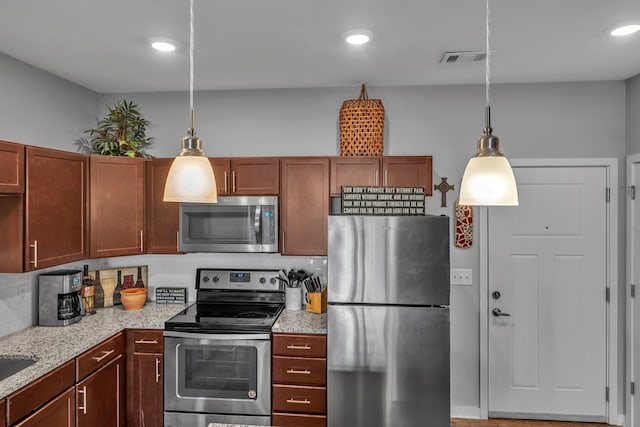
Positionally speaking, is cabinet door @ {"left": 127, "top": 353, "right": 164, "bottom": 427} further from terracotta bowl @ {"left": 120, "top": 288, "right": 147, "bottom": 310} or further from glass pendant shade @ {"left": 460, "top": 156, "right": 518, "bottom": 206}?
glass pendant shade @ {"left": 460, "top": 156, "right": 518, "bottom": 206}

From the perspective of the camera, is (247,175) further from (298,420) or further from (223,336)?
(298,420)

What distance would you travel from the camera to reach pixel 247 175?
126 inches

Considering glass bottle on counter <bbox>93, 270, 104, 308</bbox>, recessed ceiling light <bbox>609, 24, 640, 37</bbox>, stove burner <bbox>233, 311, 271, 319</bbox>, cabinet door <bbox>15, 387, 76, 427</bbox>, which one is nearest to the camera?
cabinet door <bbox>15, 387, 76, 427</bbox>

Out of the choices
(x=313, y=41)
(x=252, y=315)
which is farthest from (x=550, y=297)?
(x=313, y=41)

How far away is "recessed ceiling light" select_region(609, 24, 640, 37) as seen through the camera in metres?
2.19

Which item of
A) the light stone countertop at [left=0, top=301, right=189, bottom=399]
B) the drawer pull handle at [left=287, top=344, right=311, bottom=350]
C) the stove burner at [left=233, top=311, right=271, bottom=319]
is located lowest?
the drawer pull handle at [left=287, top=344, right=311, bottom=350]

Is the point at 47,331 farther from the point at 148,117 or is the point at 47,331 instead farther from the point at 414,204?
the point at 414,204

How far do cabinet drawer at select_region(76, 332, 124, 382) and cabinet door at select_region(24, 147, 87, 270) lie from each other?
574 mm

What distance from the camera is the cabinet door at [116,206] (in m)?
2.99

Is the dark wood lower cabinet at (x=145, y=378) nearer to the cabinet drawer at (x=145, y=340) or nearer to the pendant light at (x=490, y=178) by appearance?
the cabinet drawer at (x=145, y=340)

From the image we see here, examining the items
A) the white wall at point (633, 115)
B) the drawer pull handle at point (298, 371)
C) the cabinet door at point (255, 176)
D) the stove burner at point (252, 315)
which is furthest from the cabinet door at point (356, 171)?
the white wall at point (633, 115)

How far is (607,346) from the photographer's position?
3.25 metres

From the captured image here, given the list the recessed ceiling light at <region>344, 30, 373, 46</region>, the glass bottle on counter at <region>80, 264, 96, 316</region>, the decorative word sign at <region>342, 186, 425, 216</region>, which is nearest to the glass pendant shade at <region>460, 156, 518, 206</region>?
the recessed ceiling light at <region>344, 30, 373, 46</region>

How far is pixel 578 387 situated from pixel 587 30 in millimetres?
2569
